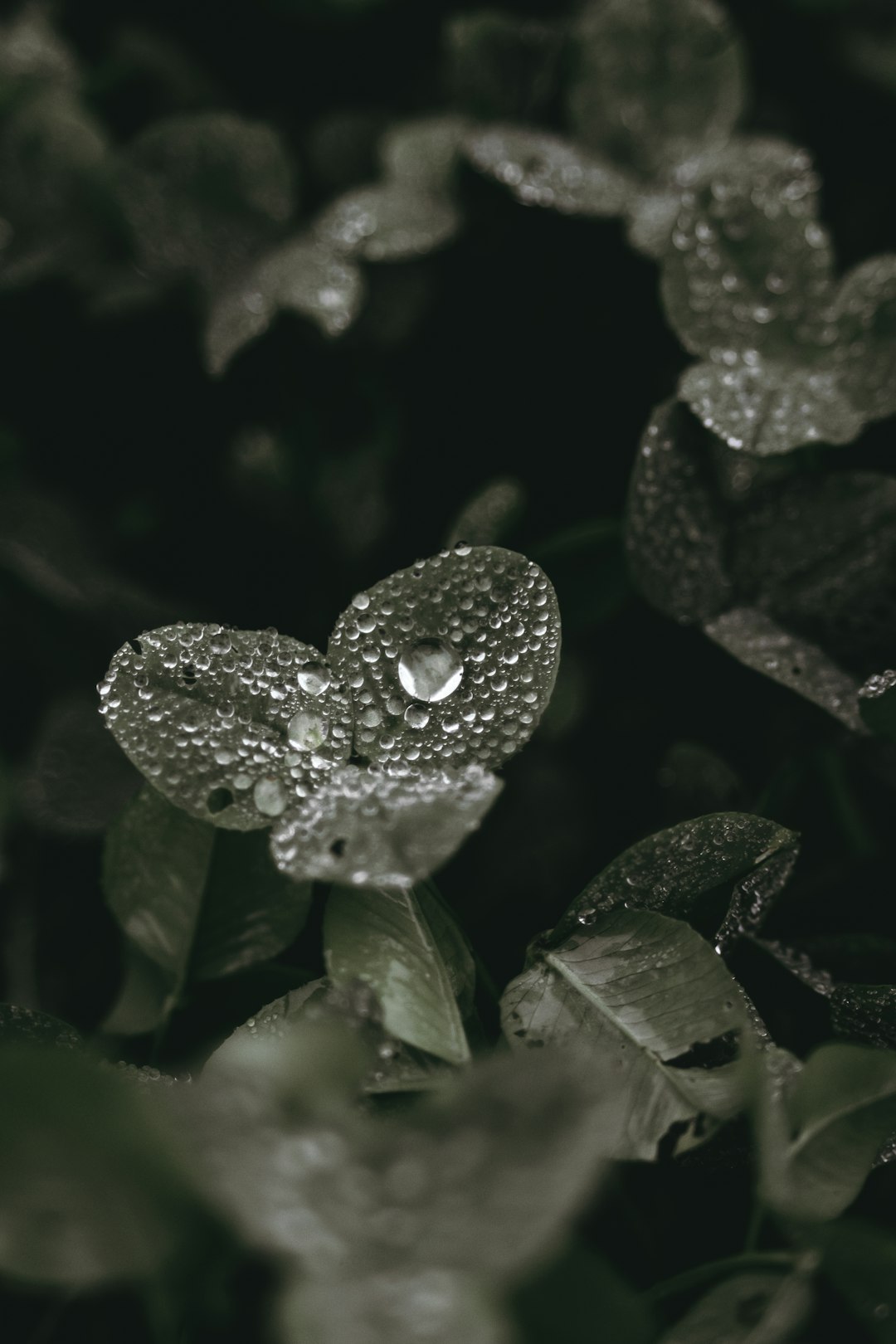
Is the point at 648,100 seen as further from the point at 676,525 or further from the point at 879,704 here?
the point at 879,704

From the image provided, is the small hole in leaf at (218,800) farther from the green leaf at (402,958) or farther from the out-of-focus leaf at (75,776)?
the out-of-focus leaf at (75,776)

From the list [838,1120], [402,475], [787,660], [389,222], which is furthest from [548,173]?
[838,1120]

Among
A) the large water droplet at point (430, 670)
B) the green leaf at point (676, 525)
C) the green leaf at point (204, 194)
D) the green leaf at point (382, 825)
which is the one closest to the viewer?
the green leaf at point (382, 825)

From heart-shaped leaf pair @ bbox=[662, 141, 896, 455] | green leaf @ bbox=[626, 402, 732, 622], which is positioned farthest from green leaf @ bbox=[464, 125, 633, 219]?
green leaf @ bbox=[626, 402, 732, 622]

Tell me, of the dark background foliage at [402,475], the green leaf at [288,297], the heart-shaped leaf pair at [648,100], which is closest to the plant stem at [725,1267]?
the dark background foliage at [402,475]

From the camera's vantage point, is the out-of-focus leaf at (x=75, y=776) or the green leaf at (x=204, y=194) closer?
the out-of-focus leaf at (x=75, y=776)

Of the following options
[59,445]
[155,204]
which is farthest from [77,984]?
[155,204]

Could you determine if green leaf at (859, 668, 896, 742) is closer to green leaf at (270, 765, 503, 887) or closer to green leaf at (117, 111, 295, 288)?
green leaf at (270, 765, 503, 887)
